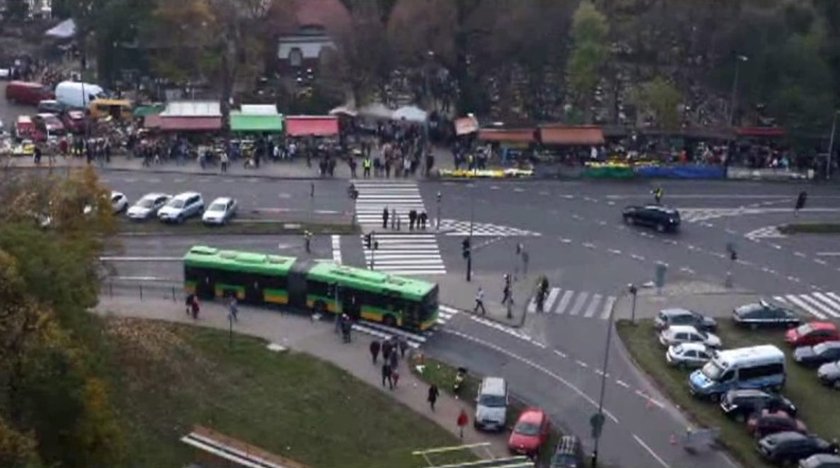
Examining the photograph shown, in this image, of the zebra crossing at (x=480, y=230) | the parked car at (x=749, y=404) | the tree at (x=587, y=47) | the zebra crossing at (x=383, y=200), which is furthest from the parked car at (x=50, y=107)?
the parked car at (x=749, y=404)

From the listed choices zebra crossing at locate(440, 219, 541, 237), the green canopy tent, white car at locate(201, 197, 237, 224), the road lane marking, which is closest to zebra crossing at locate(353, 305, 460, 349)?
the road lane marking

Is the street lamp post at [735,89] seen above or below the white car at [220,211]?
above

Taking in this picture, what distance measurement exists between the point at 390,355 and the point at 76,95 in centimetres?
3677

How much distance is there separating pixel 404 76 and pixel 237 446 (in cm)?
4047

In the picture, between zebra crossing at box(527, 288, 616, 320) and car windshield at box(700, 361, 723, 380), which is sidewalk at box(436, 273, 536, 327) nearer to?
zebra crossing at box(527, 288, 616, 320)

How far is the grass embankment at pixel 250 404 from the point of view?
3547cm

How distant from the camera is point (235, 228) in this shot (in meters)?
52.5

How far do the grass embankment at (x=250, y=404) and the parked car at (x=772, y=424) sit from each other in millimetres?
8722

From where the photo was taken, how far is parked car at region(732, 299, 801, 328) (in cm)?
4519

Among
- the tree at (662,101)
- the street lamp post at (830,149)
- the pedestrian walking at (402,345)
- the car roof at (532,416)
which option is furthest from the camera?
the tree at (662,101)

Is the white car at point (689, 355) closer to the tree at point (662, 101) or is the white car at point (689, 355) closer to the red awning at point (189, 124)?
the tree at point (662, 101)

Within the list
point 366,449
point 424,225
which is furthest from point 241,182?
point 366,449

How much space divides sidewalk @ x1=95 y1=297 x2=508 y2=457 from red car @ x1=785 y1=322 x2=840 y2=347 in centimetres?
1230

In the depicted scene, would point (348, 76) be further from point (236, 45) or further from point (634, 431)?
point (634, 431)
